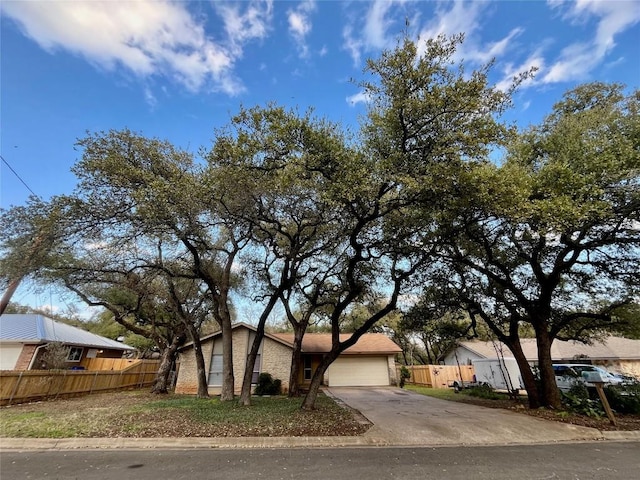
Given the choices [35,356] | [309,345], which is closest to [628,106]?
[309,345]

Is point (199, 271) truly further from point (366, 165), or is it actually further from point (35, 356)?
point (35, 356)

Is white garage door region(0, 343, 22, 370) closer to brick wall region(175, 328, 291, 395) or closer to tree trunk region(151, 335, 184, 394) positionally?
tree trunk region(151, 335, 184, 394)

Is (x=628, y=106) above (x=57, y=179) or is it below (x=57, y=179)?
above

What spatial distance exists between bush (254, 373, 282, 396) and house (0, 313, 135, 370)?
11.7 metres

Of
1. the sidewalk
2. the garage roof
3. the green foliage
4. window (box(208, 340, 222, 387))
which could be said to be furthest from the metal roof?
the green foliage

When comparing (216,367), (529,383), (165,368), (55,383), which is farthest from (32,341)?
(529,383)

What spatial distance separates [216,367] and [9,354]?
35.8 ft

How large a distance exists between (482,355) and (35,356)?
107 ft

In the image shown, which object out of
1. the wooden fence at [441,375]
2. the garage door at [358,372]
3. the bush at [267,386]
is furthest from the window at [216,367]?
the wooden fence at [441,375]

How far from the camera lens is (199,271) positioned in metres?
13.0

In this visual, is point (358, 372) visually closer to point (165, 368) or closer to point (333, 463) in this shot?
point (165, 368)

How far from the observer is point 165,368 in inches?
755

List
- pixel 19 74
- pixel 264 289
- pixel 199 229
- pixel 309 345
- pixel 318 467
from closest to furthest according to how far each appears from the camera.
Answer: pixel 318 467, pixel 19 74, pixel 199 229, pixel 264 289, pixel 309 345

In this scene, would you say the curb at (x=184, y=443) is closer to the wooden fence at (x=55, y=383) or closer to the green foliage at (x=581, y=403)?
the green foliage at (x=581, y=403)
